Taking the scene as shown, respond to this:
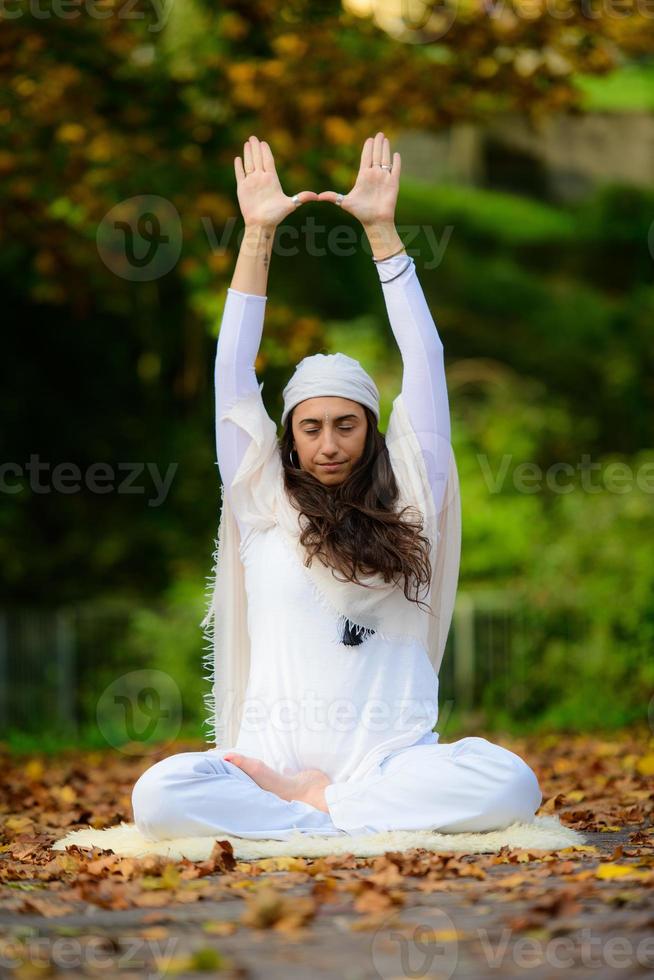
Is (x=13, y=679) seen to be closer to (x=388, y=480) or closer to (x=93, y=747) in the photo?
(x=93, y=747)

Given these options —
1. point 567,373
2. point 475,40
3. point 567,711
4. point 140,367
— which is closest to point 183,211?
point 475,40

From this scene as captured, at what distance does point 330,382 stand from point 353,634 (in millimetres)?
871

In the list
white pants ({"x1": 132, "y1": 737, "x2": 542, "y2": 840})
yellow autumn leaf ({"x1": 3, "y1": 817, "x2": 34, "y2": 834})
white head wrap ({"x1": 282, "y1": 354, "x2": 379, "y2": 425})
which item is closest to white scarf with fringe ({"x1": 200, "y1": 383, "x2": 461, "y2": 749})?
white head wrap ({"x1": 282, "y1": 354, "x2": 379, "y2": 425})

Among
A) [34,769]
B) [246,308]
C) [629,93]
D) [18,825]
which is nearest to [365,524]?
[246,308]

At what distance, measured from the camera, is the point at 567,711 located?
1223cm

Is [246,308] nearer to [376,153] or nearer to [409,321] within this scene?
[409,321]

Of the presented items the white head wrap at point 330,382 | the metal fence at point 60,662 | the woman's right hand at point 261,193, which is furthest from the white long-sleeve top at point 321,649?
the metal fence at point 60,662

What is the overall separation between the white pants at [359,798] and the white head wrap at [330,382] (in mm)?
1241

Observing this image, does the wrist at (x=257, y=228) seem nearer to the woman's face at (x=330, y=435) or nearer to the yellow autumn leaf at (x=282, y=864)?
the woman's face at (x=330, y=435)

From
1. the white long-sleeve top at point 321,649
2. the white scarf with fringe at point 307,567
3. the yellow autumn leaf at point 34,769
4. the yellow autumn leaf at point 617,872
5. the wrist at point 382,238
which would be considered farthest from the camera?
the yellow autumn leaf at point 34,769

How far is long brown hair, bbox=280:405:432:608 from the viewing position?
4.98 m

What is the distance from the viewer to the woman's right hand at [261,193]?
5184 millimetres

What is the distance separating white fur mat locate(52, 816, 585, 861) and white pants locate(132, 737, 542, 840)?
0.04 metres

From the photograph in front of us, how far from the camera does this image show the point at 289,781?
4859mm
